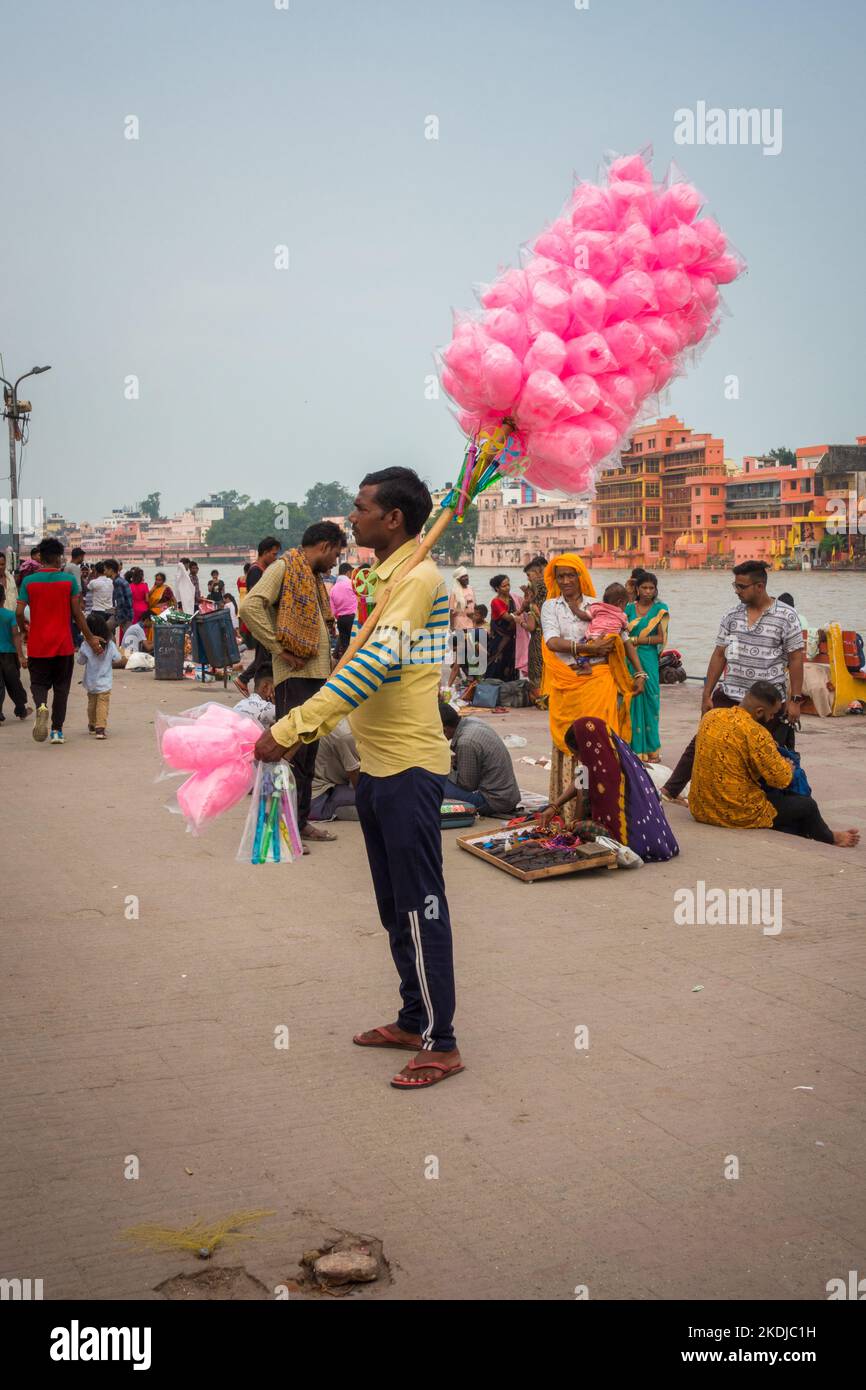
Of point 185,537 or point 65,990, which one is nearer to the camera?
point 65,990

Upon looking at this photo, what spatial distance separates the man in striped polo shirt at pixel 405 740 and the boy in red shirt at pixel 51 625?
24.0 feet

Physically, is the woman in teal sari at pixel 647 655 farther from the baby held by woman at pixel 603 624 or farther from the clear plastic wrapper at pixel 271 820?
the clear plastic wrapper at pixel 271 820

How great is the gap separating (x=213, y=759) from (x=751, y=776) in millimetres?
4334

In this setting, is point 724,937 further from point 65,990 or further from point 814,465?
point 814,465

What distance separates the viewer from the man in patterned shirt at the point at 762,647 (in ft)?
24.6

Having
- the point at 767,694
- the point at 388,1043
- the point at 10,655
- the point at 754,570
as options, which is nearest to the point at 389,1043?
the point at 388,1043

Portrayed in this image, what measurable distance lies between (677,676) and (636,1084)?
13538mm

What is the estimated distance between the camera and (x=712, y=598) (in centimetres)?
6388

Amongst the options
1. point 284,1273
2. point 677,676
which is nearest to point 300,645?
point 284,1273

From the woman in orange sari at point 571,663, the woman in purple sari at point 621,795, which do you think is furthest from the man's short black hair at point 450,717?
the woman in purple sari at point 621,795

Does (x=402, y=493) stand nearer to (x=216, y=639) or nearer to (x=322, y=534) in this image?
(x=322, y=534)

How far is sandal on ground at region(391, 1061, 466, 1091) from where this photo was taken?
12.4ft

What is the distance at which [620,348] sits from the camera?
15.5 feet

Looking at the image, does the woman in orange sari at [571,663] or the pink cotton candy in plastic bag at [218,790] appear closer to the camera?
the pink cotton candy in plastic bag at [218,790]
